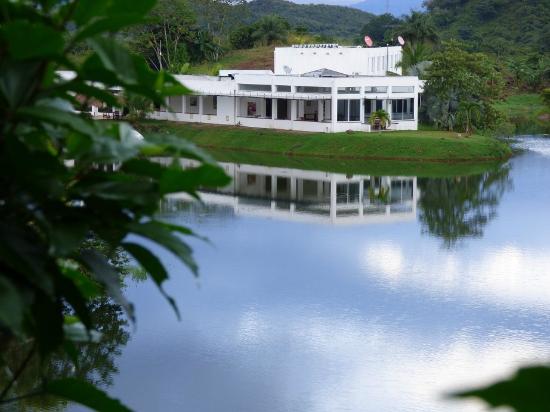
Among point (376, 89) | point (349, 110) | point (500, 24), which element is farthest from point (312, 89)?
point (500, 24)

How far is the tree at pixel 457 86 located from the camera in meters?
33.4

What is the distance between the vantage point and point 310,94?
32.8 metres

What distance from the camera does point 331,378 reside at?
10609 millimetres

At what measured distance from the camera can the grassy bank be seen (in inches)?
1117

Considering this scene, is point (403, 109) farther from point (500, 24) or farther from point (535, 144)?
point (500, 24)

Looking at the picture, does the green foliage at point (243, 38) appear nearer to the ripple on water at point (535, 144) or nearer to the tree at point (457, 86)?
the tree at point (457, 86)

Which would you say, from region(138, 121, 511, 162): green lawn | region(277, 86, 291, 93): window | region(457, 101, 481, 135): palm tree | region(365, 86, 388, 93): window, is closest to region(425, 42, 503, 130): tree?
region(457, 101, 481, 135): palm tree

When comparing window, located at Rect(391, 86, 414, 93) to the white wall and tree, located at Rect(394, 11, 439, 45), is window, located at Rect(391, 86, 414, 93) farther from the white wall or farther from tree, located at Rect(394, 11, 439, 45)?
tree, located at Rect(394, 11, 439, 45)

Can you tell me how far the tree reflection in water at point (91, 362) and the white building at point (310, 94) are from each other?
20.5 meters

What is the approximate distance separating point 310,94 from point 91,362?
2274 cm

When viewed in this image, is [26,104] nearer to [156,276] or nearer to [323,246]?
[156,276]

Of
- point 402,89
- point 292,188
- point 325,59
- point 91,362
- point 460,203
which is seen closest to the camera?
point 91,362

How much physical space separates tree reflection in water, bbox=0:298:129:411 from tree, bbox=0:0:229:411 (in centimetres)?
699

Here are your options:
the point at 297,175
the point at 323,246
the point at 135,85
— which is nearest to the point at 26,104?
the point at 135,85
